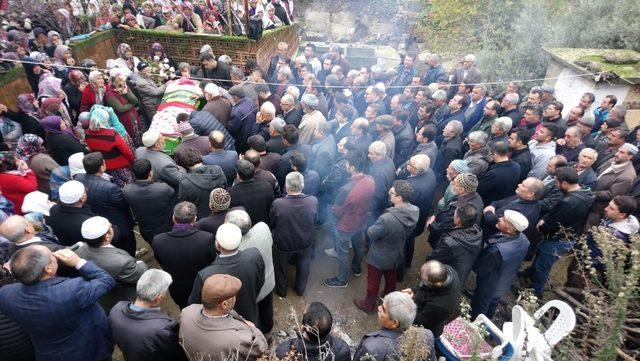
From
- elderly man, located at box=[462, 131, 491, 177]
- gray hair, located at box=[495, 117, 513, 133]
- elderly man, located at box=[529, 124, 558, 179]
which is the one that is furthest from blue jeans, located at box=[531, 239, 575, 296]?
gray hair, located at box=[495, 117, 513, 133]

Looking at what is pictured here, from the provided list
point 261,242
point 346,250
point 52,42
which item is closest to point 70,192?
point 261,242

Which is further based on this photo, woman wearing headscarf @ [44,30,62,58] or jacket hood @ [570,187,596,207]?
woman wearing headscarf @ [44,30,62,58]

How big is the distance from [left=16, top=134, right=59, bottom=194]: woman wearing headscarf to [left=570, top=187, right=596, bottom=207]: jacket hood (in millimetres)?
6467

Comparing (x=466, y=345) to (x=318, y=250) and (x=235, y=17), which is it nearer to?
(x=318, y=250)

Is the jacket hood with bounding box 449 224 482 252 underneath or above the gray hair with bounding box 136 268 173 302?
underneath

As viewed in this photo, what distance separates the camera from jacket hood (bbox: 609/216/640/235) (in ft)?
13.0

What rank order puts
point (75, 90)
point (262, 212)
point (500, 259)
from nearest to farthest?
point (500, 259) < point (262, 212) < point (75, 90)

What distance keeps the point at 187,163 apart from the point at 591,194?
4975 mm

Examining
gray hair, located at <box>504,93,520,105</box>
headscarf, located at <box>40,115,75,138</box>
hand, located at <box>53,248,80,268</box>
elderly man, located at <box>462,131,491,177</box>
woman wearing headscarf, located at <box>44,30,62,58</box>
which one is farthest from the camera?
woman wearing headscarf, located at <box>44,30,62,58</box>

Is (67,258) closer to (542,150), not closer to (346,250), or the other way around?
(346,250)

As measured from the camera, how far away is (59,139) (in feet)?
16.8

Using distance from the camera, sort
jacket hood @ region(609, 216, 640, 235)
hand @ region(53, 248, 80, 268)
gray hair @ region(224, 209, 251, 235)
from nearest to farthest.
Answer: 1. hand @ region(53, 248, 80, 268)
2. gray hair @ region(224, 209, 251, 235)
3. jacket hood @ region(609, 216, 640, 235)

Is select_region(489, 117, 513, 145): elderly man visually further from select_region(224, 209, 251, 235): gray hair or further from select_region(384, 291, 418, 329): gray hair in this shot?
select_region(224, 209, 251, 235): gray hair

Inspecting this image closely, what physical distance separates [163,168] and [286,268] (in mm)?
2052
